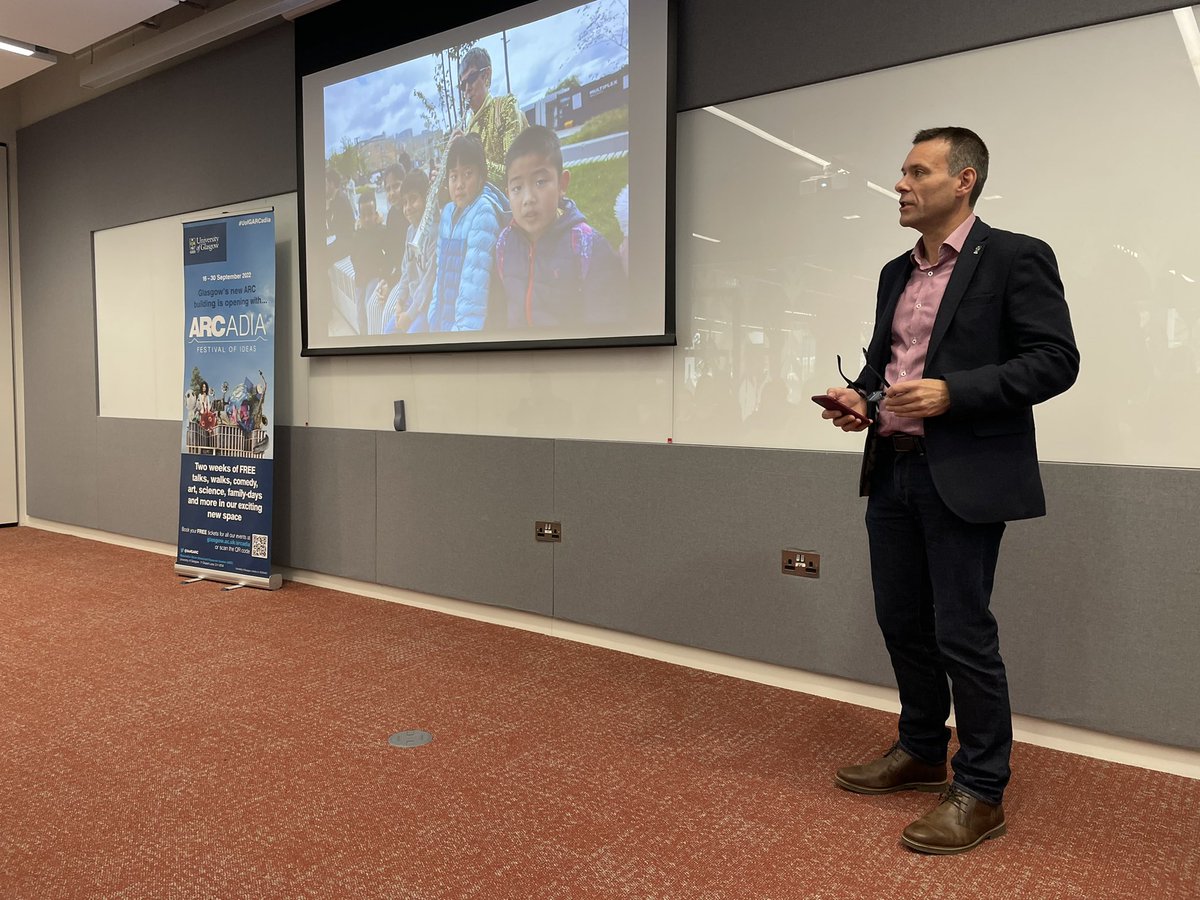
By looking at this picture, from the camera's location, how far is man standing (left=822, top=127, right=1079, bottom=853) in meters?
1.90

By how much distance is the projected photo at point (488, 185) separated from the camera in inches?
141

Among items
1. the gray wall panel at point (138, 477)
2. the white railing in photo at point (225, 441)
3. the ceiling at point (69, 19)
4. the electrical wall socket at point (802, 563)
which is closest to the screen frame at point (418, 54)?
the white railing in photo at point (225, 441)

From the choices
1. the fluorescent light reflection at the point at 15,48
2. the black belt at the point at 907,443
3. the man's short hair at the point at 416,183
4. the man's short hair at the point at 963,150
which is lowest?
the black belt at the point at 907,443

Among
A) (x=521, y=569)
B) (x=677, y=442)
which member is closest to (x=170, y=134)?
(x=521, y=569)

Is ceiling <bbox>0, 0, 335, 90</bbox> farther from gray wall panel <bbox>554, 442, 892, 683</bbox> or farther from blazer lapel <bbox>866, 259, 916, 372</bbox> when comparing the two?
blazer lapel <bbox>866, 259, 916, 372</bbox>

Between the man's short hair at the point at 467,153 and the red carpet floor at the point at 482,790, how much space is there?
2155mm

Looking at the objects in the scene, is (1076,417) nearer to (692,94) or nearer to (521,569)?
(692,94)

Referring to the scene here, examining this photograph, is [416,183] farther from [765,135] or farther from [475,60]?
[765,135]

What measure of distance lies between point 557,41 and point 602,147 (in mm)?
542

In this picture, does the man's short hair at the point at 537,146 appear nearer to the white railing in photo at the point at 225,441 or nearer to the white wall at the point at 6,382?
the white railing in photo at the point at 225,441

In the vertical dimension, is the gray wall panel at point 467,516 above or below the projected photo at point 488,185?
below

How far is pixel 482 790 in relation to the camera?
7.55 ft

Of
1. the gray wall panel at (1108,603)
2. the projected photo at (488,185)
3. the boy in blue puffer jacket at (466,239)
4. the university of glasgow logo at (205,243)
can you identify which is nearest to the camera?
the gray wall panel at (1108,603)

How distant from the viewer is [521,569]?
3.94m
